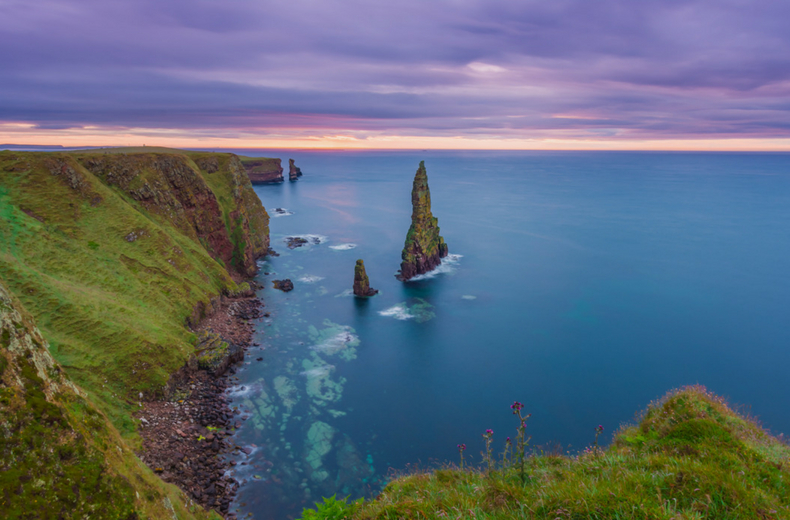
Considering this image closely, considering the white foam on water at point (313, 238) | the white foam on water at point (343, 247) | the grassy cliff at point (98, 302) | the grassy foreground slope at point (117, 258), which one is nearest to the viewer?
the grassy cliff at point (98, 302)

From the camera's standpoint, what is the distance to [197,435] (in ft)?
134

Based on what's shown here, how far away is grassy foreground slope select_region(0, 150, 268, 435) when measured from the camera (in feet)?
140

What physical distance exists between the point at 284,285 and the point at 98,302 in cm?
4455

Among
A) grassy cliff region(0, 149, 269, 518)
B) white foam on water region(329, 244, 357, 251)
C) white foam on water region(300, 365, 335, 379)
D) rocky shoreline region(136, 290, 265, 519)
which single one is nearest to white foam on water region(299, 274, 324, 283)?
grassy cliff region(0, 149, 269, 518)

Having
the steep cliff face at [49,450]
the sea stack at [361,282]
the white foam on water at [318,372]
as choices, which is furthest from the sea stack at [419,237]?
the steep cliff face at [49,450]

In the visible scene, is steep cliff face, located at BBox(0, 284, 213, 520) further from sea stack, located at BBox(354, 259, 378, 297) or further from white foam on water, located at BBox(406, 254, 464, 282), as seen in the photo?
white foam on water, located at BBox(406, 254, 464, 282)

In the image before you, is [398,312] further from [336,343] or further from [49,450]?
[49,450]

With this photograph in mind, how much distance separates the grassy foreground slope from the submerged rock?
30.6 feet

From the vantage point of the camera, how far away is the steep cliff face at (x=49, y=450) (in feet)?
47.5

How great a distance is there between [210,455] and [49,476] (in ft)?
89.4

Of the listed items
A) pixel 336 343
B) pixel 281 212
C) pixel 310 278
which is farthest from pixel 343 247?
pixel 281 212

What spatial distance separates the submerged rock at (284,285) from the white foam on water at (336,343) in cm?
2445

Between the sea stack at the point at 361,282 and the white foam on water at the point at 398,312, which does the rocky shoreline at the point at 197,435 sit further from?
the sea stack at the point at 361,282

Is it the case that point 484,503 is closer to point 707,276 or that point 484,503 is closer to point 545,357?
point 545,357
